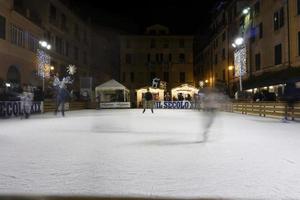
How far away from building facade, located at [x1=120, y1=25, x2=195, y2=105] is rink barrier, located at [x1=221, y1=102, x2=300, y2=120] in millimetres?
46159

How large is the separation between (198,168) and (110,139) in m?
5.36

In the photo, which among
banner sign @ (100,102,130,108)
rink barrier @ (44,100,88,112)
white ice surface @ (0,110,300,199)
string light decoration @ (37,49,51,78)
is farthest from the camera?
banner sign @ (100,102,130,108)

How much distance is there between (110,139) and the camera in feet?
40.9

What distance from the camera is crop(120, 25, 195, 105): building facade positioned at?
80.6 m

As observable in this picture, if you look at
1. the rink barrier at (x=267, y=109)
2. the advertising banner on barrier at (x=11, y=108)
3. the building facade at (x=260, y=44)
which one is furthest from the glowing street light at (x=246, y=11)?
the advertising banner on barrier at (x=11, y=108)

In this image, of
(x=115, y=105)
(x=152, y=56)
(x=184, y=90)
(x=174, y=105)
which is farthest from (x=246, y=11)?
(x=152, y=56)

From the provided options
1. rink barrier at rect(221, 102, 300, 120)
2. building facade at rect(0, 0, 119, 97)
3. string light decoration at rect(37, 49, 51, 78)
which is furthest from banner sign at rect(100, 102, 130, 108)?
rink barrier at rect(221, 102, 300, 120)

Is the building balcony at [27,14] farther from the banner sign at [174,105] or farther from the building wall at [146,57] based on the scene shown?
the building wall at [146,57]

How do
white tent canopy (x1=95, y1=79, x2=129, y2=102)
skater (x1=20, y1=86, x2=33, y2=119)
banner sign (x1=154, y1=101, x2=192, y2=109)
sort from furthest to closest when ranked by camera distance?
1. white tent canopy (x1=95, y1=79, x2=129, y2=102)
2. banner sign (x1=154, y1=101, x2=192, y2=109)
3. skater (x1=20, y1=86, x2=33, y2=119)

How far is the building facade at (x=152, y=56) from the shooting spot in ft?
264

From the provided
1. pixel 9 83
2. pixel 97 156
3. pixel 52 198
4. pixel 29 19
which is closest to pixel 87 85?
pixel 29 19

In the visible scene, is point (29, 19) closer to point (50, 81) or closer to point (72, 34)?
point (50, 81)

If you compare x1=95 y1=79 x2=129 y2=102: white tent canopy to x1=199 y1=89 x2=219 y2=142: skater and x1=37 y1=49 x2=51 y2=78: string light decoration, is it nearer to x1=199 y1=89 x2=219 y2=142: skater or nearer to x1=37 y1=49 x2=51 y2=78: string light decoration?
x1=37 y1=49 x2=51 y2=78: string light decoration

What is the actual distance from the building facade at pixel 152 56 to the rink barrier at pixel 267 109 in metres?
46.2
